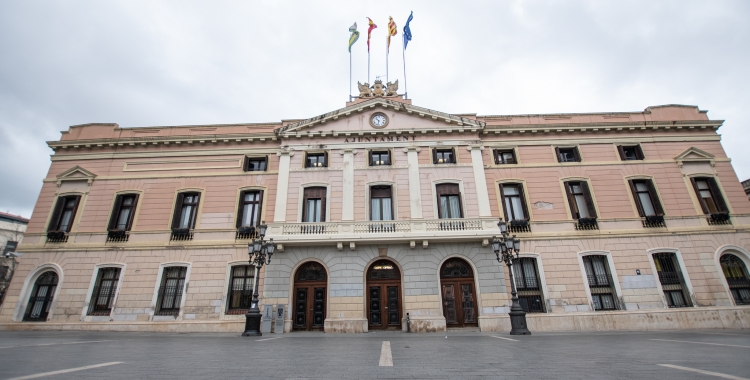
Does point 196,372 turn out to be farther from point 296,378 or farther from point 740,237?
point 740,237

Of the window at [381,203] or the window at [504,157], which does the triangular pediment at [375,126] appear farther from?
the window at [381,203]

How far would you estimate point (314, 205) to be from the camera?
18203 mm

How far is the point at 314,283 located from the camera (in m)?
16.5

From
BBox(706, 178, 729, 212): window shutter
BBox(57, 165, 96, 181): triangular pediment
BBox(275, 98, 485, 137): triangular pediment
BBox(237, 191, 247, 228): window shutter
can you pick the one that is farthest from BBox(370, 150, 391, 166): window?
BBox(706, 178, 729, 212): window shutter

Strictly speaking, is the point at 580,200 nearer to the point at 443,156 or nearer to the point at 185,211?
the point at 443,156

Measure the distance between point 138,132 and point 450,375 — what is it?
23.4 m

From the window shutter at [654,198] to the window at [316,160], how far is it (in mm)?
18880

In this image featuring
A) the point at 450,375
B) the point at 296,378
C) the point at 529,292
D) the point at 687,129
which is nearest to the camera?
the point at 296,378

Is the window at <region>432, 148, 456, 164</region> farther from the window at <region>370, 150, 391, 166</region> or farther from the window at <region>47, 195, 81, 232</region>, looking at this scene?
the window at <region>47, 195, 81, 232</region>

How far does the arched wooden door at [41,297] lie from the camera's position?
1672 cm

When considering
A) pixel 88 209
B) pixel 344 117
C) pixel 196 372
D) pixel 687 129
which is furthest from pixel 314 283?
pixel 687 129

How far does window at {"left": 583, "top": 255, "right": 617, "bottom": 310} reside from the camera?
16125mm

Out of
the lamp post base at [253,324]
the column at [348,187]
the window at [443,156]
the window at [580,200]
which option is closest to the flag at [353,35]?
the column at [348,187]

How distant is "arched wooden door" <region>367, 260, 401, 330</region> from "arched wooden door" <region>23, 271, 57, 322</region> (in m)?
17.1
